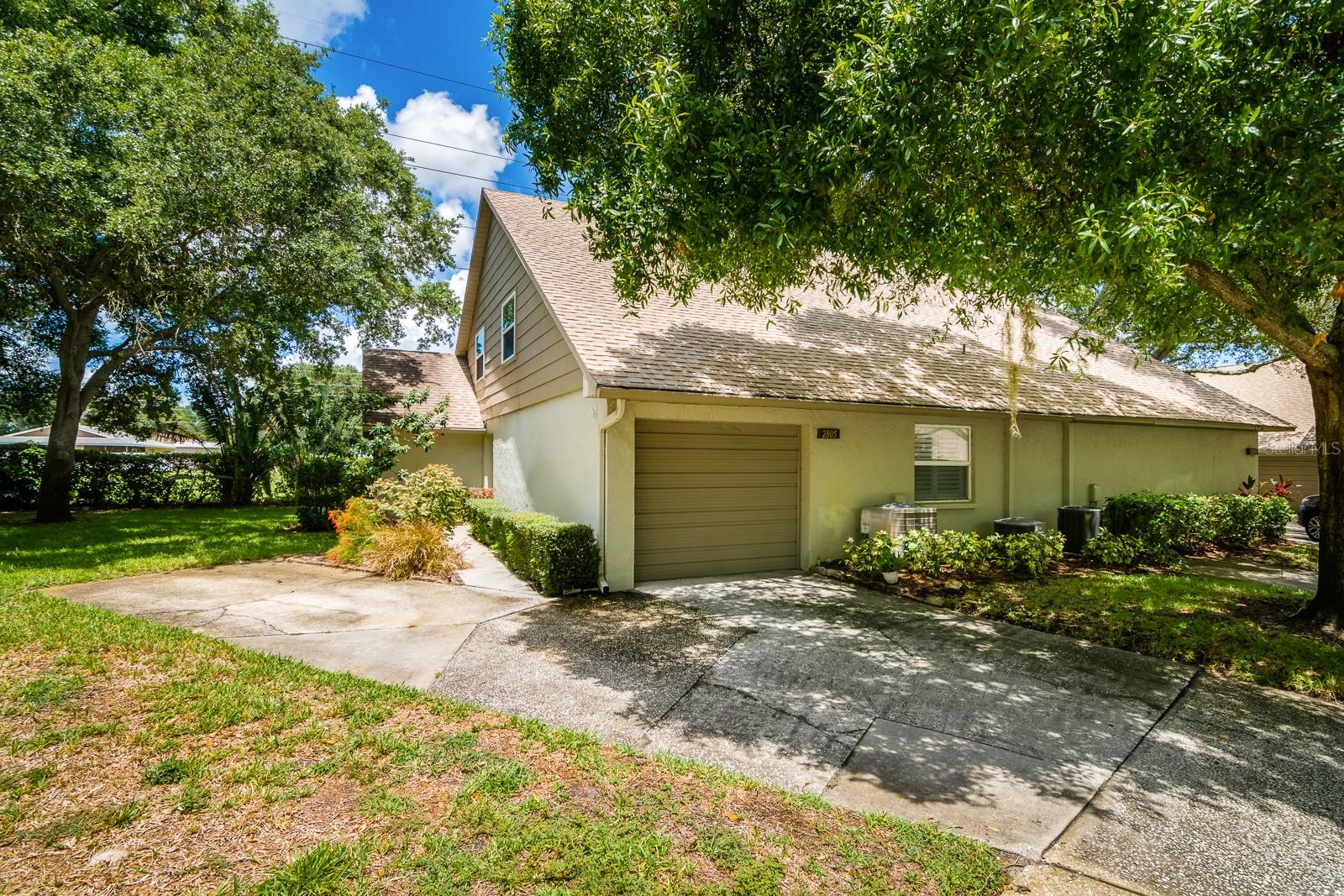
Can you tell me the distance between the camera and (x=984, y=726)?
162 inches

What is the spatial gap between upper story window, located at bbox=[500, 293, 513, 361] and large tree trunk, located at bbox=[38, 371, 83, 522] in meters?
10.1

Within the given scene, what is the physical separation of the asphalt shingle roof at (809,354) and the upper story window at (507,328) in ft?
5.03

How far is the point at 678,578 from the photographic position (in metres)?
8.52

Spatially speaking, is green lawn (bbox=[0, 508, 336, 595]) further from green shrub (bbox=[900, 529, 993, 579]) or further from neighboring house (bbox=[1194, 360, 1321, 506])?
neighboring house (bbox=[1194, 360, 1321, 506])

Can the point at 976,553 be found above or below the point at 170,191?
below

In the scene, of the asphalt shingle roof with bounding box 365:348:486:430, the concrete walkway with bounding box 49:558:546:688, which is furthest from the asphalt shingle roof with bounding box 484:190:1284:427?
the asphalt shingle roof with bounding box 365:348:486:430

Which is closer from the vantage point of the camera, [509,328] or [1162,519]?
[1162,519]

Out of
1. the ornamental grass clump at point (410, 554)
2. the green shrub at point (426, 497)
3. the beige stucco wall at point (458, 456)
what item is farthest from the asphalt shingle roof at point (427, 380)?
the ornamental grass clump at point (410, 554)

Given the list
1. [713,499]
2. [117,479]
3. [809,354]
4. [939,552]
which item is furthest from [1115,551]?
[117,479]

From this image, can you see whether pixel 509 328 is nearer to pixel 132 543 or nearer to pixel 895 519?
pixel 132 543

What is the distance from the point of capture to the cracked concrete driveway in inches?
114

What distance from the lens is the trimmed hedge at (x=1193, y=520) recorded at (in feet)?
34.6

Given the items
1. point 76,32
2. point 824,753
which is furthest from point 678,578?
point 76,32

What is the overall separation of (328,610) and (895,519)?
24.6 ft
